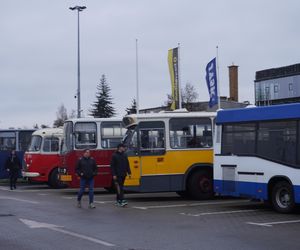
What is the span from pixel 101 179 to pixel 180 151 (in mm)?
4429

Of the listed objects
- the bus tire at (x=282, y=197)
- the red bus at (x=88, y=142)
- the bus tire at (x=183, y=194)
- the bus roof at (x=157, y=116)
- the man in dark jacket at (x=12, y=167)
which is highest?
the bus roof at (x=157, y=116)

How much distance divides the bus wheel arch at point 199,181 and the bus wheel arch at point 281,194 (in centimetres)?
426

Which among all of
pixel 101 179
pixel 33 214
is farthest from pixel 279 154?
pixel 101 179

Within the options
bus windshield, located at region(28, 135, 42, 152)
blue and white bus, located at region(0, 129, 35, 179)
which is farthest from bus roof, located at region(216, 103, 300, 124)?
blue and white bus, located at region(0, 129, 35, 179)

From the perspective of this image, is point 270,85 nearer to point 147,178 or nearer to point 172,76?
point 172,76

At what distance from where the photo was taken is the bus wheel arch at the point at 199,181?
18984mm

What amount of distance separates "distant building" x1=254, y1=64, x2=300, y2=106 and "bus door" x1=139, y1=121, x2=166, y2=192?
50085 mm

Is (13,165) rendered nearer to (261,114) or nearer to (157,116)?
(157,116)

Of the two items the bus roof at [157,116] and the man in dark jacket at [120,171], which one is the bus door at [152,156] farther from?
the man in dark jacket at [120,171]

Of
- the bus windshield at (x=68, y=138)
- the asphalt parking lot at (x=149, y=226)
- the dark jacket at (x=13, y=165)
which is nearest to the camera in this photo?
the asphalt parking lot at (x=149, y=226)

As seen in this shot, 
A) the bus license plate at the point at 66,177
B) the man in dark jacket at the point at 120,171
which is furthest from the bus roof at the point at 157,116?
the bus license plate at the point at 66,177

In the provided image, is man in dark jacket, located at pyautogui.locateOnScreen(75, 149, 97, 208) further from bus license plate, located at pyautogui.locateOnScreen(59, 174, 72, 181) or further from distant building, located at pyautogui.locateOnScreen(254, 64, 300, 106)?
distant building, located at pyautogui.locateOnScreen(254, 64, 300, 106)

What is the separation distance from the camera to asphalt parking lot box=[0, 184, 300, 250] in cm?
1015

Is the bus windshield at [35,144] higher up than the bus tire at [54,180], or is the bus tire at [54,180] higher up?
the bus windshield at [35,144]
